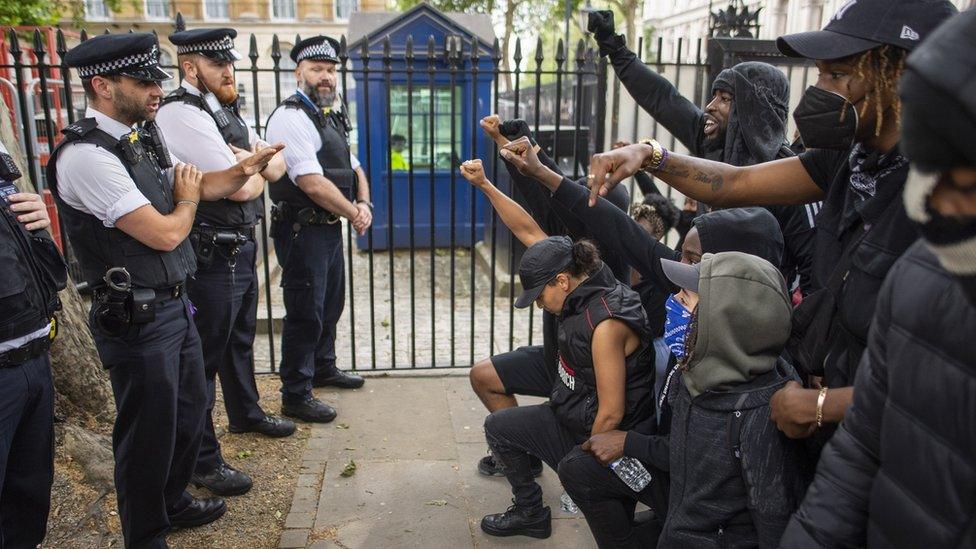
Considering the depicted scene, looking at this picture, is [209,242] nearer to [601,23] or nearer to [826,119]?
[601,23]

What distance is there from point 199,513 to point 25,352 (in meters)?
1.26

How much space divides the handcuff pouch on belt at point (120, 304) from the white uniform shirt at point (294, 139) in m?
1.71

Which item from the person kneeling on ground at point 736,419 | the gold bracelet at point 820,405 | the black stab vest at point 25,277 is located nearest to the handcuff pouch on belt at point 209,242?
the black stab vest at point 25,277

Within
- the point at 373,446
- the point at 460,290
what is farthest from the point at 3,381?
the point at 460,290

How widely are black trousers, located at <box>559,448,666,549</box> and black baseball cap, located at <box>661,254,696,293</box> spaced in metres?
0.85

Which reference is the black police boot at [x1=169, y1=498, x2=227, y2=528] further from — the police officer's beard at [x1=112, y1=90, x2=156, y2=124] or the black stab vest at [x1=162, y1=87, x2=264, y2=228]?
the police officer's beard at [x1=112, y1=90, x2=156, y2=124]

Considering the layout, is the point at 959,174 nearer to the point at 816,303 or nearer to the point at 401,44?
the point at 816,303

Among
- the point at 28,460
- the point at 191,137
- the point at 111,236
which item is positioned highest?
the point at 191,137

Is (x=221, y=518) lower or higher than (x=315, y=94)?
lower

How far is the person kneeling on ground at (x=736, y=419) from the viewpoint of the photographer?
2.04m

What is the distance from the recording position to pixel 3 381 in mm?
2291

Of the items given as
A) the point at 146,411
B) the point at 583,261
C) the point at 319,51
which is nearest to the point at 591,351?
the point at 583,261

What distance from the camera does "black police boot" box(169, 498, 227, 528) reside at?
3.23 meters

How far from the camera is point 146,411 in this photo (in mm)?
2715
